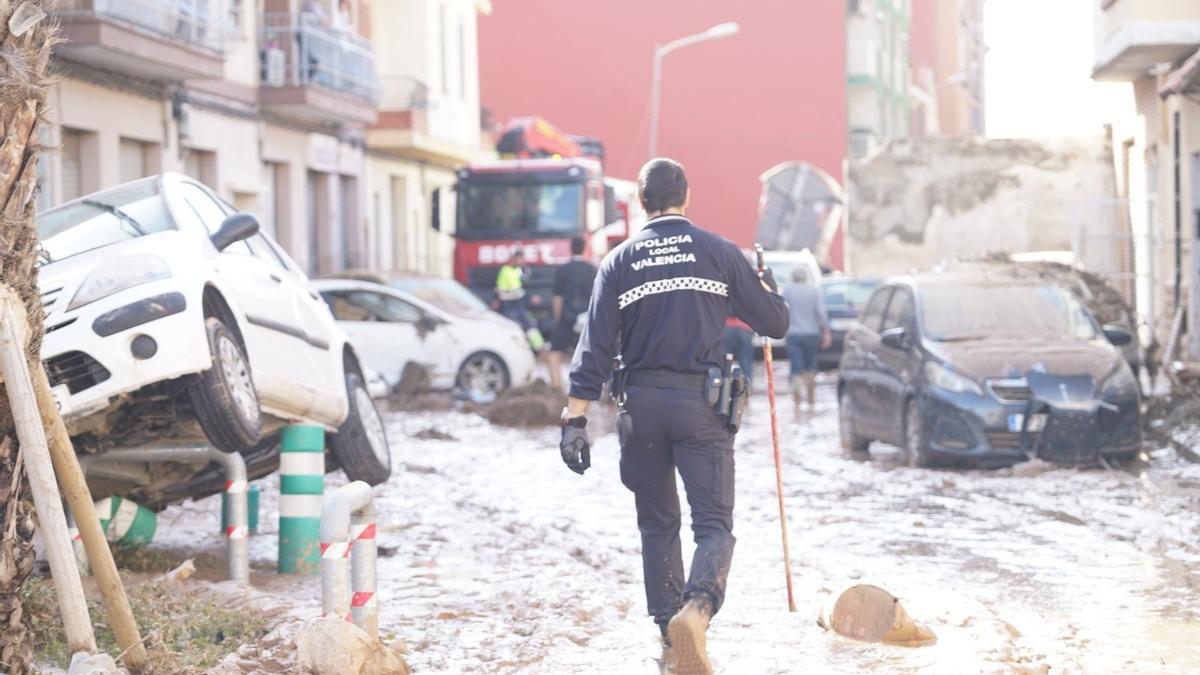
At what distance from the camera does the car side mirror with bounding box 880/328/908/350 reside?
15.0 meters

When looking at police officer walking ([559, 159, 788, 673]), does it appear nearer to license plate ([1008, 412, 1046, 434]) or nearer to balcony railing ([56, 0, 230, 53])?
license plate ([1008, 412, 1046, 434])

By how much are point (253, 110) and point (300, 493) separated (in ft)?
70.8

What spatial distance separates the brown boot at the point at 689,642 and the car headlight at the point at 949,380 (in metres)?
7.69

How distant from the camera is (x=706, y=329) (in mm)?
7125

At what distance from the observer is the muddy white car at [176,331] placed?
8.59 m

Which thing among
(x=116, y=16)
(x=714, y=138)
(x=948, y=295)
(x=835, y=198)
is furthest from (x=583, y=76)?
(x=948, y=295)

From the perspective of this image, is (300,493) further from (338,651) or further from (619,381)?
(338,651)

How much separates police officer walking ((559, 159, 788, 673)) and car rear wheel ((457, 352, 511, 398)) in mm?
15881

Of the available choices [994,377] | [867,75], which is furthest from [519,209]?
[867,75]

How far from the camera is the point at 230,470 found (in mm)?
9523

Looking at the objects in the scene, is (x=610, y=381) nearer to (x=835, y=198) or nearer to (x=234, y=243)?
(x=234, y=243)

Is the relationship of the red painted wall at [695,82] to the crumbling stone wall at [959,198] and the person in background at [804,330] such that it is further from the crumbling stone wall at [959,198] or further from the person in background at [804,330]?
the person in background at [804,330]

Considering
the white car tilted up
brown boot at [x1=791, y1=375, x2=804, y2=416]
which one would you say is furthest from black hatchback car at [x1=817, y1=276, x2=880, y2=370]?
brown boot at [x1=791, y1=375, x2=804, y2=416]

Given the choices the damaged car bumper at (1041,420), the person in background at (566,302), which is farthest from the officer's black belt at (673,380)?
the person in background at (566,302)
